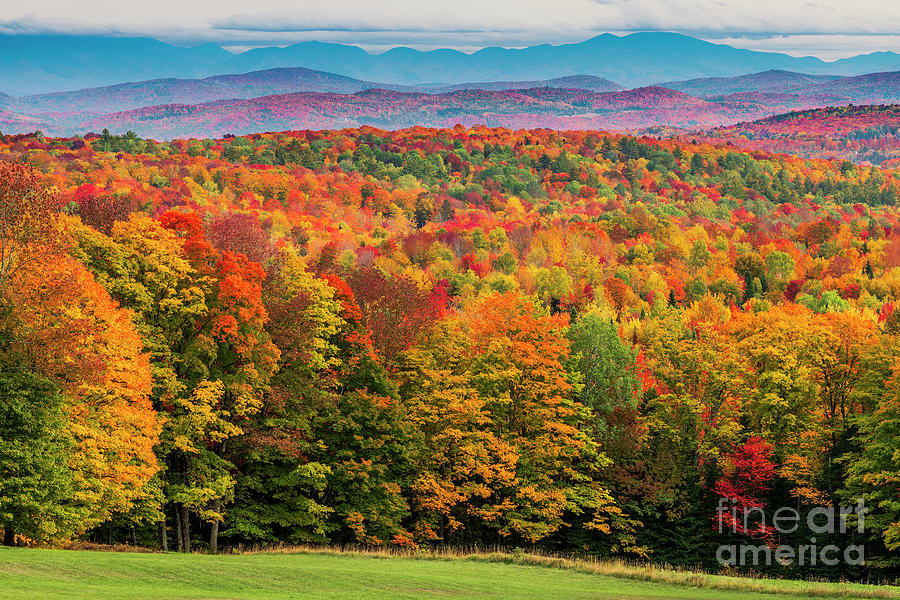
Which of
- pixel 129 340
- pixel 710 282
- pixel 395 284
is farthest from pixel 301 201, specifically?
pixel 129 340

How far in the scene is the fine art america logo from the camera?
155 ft

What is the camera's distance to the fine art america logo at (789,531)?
47250 mm

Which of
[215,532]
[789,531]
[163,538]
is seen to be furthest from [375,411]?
[789,531]

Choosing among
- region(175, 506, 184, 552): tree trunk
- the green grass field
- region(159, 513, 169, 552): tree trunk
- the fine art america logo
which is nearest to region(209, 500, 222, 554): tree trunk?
region(175, 506, 184, 552): tree trunk

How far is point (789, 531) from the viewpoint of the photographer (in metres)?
49.3

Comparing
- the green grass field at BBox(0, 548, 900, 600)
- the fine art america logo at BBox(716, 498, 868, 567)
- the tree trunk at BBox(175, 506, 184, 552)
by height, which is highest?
the green grass field at BBox(0, 548, 900, 600)

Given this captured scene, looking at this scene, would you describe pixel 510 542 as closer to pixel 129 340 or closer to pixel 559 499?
pixel 559 499

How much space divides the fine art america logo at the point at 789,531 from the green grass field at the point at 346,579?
10599 millimetres

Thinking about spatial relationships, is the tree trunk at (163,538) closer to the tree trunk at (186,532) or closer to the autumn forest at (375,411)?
the autumn forest at (375,411)

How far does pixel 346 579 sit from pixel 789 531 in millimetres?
26702

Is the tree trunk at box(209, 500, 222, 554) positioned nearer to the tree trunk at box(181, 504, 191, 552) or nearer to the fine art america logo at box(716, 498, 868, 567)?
the tree trunk at box(181, 504, 191, 552)

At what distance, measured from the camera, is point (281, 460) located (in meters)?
47.0

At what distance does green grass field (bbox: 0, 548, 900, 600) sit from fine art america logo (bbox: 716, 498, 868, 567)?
10.6m

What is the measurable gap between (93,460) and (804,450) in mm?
34560
